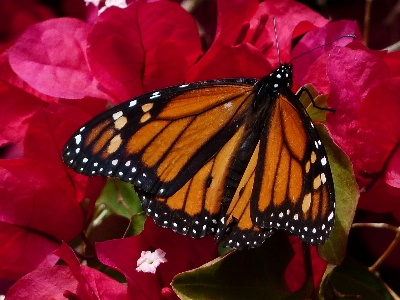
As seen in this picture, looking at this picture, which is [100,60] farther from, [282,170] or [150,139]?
[282,170]

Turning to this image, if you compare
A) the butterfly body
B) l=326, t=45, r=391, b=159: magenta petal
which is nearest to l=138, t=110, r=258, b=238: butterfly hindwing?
the butterfly body

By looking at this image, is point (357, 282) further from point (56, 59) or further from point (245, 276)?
point (56, 59)

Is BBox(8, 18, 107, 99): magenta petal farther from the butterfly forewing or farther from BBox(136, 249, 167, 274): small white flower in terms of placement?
BBox(136, 249, 167, 274): small white flower

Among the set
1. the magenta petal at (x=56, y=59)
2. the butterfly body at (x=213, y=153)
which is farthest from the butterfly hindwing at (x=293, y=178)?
the magenta petal at (x=56, y=59)

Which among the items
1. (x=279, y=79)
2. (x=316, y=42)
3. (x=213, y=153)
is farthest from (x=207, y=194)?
(x=316, y=42)

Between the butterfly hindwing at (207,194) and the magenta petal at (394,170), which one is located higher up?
the magenta petal at (394,170)

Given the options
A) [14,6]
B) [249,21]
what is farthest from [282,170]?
[14,6]

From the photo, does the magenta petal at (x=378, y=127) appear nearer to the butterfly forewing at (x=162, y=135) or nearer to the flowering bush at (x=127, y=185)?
the flowering bush at (x=127, y=185)
